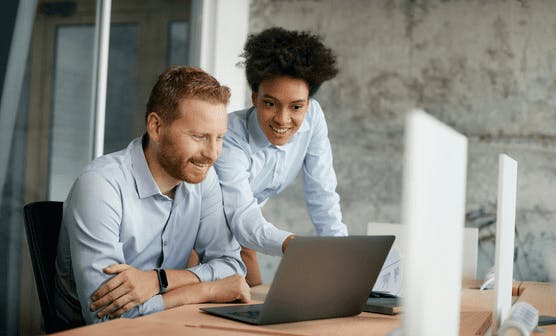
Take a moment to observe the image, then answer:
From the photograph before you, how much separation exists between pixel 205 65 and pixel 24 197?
200cm

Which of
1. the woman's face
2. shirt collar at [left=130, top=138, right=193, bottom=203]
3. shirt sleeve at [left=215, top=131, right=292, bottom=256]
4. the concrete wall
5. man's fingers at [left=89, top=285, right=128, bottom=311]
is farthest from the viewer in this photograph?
the concrete wall

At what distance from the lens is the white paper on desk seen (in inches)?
Result: 87.4

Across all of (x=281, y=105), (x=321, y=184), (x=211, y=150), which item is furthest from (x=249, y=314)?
(x=321, y=184)

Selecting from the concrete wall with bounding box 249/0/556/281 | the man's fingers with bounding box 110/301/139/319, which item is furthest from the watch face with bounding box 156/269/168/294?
the concrete wall with bounding box 249/0/556/281

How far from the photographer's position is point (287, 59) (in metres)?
2.81

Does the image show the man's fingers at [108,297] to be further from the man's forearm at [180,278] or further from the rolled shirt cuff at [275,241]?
the rolled shirt cuff at [275,241]

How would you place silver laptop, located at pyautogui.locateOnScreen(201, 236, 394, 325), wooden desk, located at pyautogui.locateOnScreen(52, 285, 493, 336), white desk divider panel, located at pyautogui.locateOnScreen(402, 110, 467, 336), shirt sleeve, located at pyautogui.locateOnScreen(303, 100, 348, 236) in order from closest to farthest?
white desk divider panel, located at pyautogui.locateOnScreen(402, 110, 467, 336) < wooden desk, located at pyautogui.locateOnScreen(52, 285, 493, 336) < silver laptop, located at pyautogui.locateOnScreen(201, 236, 394, 325) < shirt sleeve, located at pyautogui.locateOnScreen(303, 100, 348, 236)

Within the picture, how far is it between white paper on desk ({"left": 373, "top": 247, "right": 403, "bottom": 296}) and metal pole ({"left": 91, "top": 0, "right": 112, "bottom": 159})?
2105 millimetres

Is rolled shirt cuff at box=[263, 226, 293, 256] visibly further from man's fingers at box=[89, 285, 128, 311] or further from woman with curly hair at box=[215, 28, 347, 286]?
man's fingers at box=[89, 285, 128, 311]

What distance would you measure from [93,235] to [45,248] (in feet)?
0.70

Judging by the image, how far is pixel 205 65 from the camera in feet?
16.5

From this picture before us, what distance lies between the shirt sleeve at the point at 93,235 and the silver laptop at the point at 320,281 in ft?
1.05

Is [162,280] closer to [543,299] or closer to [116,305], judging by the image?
[116,305]

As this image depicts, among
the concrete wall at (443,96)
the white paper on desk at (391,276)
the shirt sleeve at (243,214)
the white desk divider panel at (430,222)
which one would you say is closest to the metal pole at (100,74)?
the shirt sleeve at (243,214)
